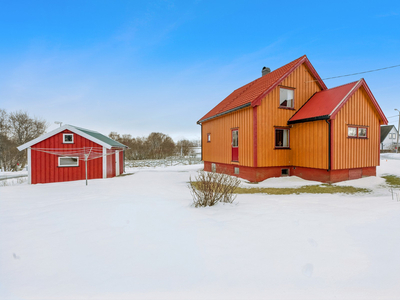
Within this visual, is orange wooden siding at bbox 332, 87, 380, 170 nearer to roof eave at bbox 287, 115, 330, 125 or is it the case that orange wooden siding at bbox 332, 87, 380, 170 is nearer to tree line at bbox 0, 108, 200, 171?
roof eave at bbox 287, 115, 330, 125

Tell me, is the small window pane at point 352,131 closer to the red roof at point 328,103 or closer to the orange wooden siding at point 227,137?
the red roof at point 328,103

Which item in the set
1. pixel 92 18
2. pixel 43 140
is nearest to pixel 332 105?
pixel 92 18

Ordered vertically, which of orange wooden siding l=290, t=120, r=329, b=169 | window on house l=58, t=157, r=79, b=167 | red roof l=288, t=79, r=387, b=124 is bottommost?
window on house l=58, t=157, r=79, b=167

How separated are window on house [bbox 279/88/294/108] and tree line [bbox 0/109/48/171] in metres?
35.4

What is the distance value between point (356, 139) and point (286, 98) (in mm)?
4632

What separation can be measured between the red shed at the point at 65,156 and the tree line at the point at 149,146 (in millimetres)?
22162

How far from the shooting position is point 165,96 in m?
27.4

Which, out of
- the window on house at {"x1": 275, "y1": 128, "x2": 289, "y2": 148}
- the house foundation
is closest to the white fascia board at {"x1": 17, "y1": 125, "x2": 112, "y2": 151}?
the house foundation

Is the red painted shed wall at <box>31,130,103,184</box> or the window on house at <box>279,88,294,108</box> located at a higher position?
the window on house at <box>279,88,294,108</box>

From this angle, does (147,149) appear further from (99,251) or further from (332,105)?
(99,251)

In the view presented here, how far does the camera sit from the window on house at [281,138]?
1212 cm

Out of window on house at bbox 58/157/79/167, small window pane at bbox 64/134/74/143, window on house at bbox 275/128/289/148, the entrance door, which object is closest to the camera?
window on house at bbox 275/128/289/148

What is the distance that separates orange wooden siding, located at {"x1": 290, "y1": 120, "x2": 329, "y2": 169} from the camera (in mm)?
10547

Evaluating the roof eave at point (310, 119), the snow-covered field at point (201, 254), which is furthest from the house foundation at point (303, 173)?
the snow-covered field at point (201, 254)
